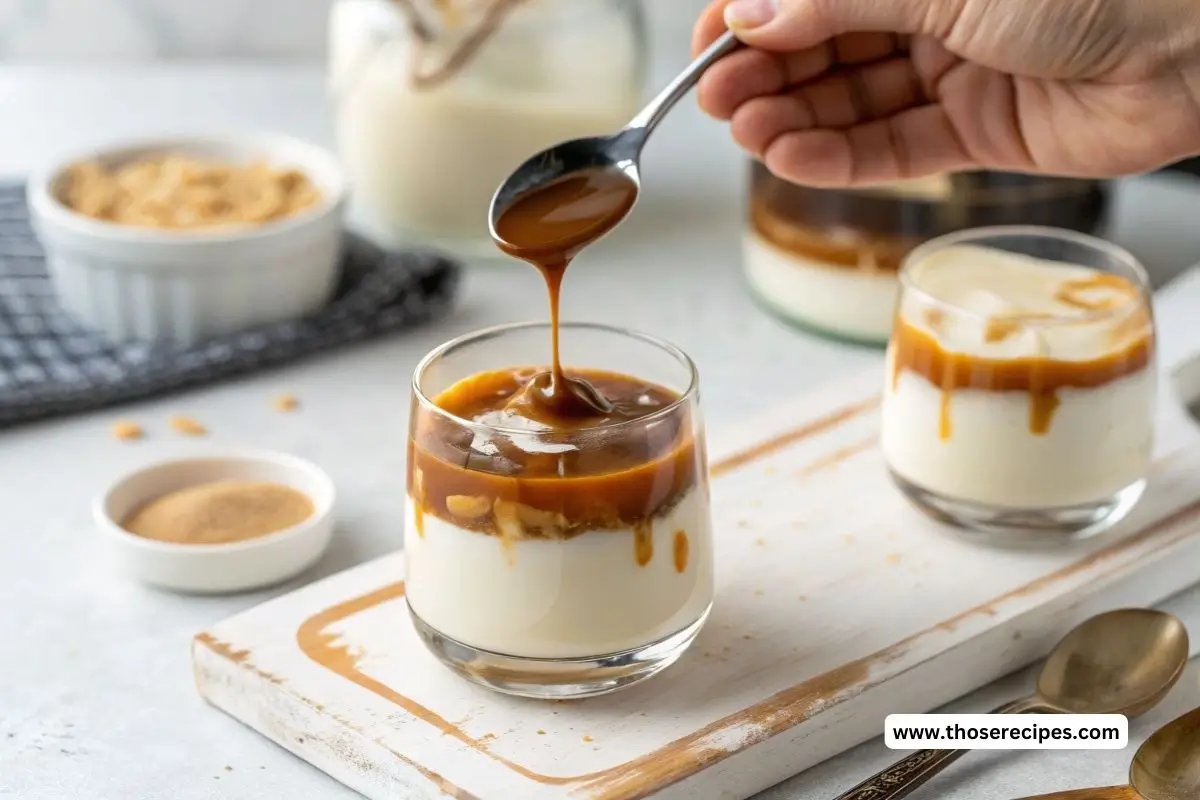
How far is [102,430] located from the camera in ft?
5.28

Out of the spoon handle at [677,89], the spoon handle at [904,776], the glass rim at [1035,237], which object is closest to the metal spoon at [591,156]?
the spoon handle at [677,89]

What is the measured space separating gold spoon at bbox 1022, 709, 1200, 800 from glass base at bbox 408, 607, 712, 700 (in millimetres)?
261

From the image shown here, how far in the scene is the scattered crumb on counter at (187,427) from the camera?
161 cm

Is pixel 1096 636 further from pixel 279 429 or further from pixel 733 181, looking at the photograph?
pixel 733 181

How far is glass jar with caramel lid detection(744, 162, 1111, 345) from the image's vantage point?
66.9 inches

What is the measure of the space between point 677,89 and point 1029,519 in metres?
0.44

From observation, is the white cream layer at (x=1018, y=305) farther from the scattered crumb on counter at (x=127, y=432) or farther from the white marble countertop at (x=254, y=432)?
the scattered crumb on counter at (x=127, y=432)

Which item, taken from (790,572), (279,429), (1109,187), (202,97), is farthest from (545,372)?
(202,97)

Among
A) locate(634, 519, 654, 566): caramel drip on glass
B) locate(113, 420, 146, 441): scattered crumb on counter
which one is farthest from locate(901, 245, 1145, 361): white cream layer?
locate(113, 420, 146, 441): scattered crumb on counter

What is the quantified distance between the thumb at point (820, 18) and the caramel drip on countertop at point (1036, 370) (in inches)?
9.5

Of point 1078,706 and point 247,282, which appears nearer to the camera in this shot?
point 1078,706

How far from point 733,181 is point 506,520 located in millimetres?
1337

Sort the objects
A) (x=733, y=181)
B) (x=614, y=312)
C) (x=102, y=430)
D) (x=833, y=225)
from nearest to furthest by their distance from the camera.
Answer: (x=102, y=430) < (x=833, y=225) < (x=614, y=312) < (x=733, y=181)

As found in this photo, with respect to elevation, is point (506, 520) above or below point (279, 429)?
above
